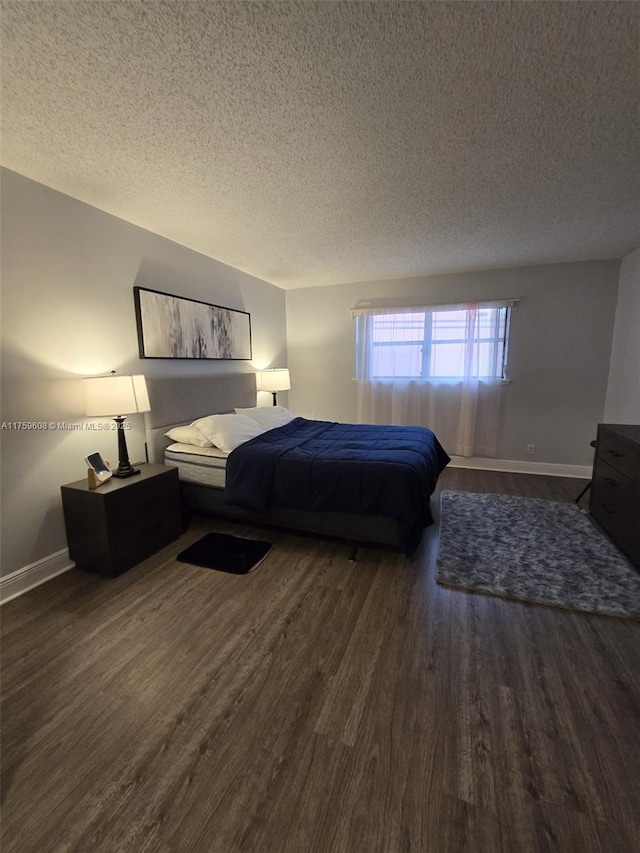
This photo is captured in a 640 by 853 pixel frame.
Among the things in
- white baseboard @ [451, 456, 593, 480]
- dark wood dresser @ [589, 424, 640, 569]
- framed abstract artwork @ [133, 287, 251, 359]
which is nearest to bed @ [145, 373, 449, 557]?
framed abstract artwork @ [133, 287, 251, 359]

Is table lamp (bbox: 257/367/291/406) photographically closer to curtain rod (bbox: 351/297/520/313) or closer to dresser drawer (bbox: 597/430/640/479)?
curtain rod (bbox: 351/297/520/313)

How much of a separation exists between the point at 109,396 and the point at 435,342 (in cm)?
365

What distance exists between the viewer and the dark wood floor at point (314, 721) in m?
1.02

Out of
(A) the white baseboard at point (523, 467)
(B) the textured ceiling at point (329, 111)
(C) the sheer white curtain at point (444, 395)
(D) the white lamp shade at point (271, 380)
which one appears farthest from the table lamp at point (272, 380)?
(A) the white baseboard at point (523, 467)

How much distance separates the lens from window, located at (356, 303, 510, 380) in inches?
163

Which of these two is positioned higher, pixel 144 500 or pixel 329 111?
A: pixel 329 111

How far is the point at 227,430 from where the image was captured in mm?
2879

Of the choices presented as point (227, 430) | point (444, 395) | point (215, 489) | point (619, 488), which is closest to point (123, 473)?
point (215, 489)

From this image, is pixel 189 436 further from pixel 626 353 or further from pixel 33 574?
pixel 626 353

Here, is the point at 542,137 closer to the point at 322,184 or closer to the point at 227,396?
the point at 322,184

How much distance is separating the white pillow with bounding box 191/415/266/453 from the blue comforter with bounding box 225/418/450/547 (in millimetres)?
92

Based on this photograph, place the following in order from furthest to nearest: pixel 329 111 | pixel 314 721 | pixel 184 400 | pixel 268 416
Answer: pixel 268 416 → pixel 184 400 → pixel 329 111 → pixel 314 721

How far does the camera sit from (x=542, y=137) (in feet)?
5.66

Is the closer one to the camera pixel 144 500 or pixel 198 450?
pixel 144 500
